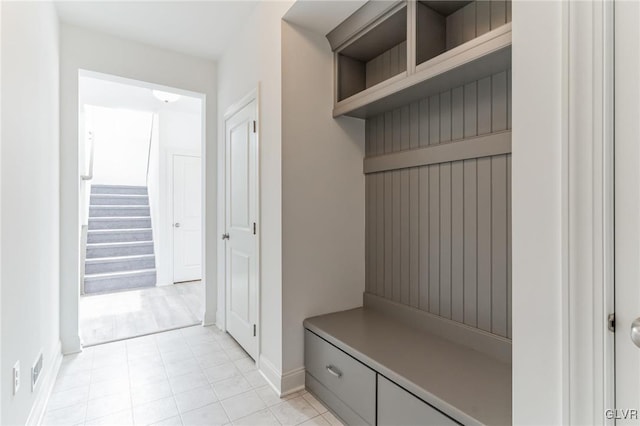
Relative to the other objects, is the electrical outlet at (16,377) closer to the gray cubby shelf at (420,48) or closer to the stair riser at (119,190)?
the gray cubby shelf at (420,48)

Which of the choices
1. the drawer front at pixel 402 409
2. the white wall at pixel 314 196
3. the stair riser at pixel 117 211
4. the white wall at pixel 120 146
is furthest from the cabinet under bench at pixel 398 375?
the white wall at pixel 120 146

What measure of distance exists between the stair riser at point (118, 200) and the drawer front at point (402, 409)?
6238mm

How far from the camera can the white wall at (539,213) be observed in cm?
83

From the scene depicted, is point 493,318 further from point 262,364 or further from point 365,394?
point 262,364

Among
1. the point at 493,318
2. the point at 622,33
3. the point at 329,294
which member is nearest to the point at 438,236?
the point at 493,318

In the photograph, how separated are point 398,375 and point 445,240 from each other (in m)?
0.79

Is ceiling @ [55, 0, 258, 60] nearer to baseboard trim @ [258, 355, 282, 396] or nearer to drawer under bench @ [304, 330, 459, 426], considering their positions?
drawer under bench @ [304, 330, 459, 426]

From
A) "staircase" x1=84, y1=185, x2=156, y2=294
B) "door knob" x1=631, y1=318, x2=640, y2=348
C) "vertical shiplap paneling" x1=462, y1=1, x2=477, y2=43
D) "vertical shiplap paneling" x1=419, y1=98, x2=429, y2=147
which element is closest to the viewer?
"door knob" x1=631, y1=318, x2=640, y2=348

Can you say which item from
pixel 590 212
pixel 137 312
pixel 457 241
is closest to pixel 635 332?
pixel 590 212

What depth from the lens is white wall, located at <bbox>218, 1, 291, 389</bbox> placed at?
198 cm

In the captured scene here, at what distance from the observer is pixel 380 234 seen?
7.26ft

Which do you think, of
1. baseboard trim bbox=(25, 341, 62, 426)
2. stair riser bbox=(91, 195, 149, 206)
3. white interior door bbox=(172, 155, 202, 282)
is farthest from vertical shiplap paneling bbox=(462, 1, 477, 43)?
stair riser bbox=(91, 195, 149, 206)

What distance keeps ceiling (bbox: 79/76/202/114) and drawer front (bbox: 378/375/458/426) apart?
13.0 feet

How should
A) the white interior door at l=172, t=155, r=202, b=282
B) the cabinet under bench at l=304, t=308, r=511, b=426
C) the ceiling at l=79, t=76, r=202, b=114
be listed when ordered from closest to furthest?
1. the cabinet under bench at l=304, t=308, r=511, b=426
2. the ceiling at l=79, t=76, r=202, b=114
3. the white interior door at l=172, t=155, r=202, b=282
